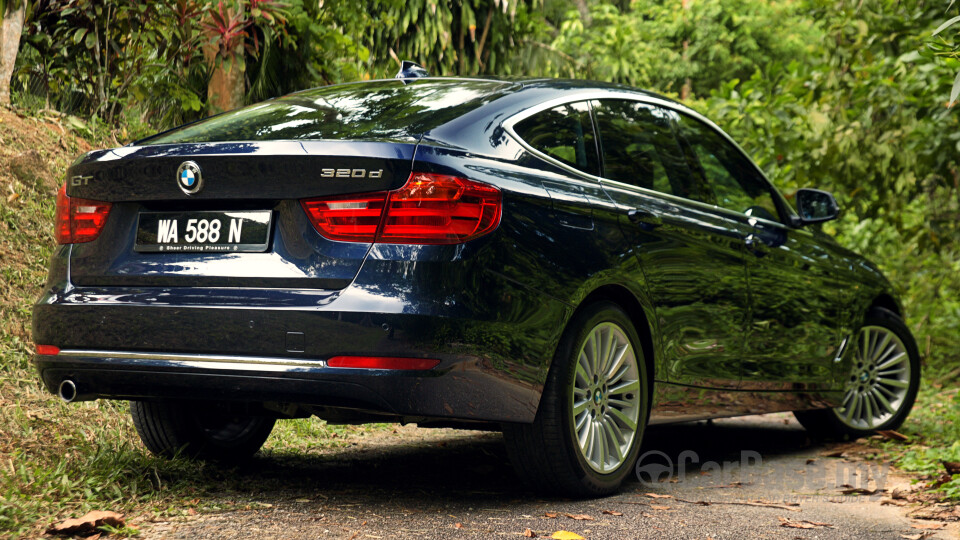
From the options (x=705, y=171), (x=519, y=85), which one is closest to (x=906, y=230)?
(x=705, y=171)

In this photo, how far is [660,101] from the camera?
5.34 meters

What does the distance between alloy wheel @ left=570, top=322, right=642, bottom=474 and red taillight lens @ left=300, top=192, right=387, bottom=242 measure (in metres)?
1.03

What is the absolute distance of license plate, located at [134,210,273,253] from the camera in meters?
3.69

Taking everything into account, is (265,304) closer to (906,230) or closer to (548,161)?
(548,161)

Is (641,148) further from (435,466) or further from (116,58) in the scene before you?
(116,58)

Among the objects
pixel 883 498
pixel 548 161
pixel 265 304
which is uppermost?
pixel 548 161

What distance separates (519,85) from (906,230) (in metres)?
6.32

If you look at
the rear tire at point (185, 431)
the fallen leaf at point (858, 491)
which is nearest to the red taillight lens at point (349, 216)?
the rear tire at point (185, 431)

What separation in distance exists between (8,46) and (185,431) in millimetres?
4423

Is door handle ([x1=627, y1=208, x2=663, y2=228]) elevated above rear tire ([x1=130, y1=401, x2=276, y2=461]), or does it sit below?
above

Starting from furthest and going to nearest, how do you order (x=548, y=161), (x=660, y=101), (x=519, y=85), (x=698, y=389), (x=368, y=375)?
(x=660, y=101) < (x=698, y=389) < (x=519, y=85) < (x=548, y=161) < (x=368, y=375)

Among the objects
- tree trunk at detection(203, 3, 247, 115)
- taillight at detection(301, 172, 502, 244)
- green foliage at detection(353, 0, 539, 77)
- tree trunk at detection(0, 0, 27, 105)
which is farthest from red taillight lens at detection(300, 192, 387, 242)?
green foliage at detection(353, 0, 539, 77)

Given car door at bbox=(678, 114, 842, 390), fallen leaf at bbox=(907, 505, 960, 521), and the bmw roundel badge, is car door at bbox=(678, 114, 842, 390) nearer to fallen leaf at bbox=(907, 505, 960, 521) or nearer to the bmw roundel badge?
fallen leaf at bbox=(907, 505, 960, 521)

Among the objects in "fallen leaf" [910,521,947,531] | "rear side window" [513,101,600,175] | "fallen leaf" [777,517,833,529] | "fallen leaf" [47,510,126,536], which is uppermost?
"rear side window" [513,101,600,175]
